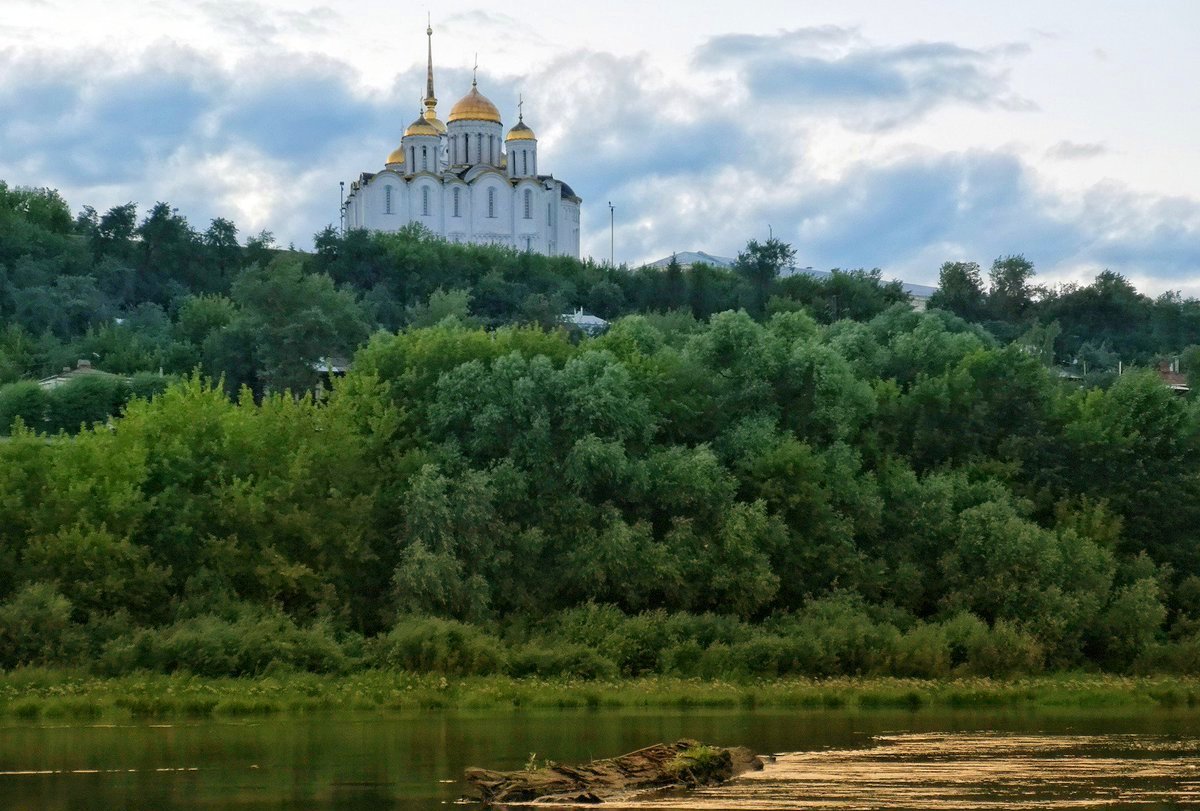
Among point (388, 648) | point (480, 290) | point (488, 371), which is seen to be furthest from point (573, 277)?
Answer: point (388, 648)

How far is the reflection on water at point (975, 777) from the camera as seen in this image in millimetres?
19438

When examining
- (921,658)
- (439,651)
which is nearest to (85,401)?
(439,651)

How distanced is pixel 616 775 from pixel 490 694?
12.1 meters

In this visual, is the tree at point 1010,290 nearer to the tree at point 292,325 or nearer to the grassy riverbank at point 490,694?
the tree at point 292,325

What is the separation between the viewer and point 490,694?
32.3 metres

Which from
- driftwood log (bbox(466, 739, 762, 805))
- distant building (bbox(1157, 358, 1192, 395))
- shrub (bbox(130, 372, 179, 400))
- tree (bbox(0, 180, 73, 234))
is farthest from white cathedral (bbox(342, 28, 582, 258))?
driftwood log (bbox(466, 739, 762, 805))

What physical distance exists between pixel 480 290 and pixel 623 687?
69.6 meters

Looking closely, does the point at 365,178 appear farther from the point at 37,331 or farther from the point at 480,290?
the point at 37,331

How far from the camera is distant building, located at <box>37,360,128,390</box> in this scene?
70688 millimetres

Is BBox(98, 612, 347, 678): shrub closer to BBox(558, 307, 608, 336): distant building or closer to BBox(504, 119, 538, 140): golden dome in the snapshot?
BBox(558, 307, 608, 336): distant building

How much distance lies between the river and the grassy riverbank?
1226mm

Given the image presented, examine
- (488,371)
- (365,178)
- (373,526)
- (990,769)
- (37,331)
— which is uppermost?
(365,178)

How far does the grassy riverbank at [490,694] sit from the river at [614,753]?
1.23m

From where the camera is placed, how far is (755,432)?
42031 millimetres
